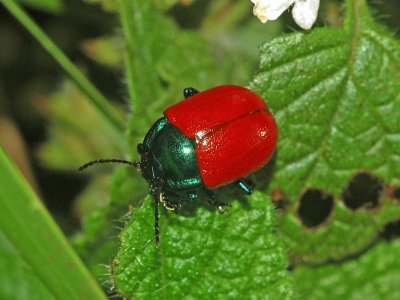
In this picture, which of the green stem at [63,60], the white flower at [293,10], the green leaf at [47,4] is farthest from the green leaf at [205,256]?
the green leaf at [47,4]

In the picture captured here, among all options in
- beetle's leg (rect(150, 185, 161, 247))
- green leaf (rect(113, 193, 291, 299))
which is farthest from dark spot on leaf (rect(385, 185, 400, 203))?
beetle's leg (rect(150, 185, 161, 247))

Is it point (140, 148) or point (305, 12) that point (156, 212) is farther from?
point (305, 12)

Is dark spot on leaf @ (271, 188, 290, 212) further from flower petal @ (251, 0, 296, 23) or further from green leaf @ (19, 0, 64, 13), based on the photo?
green leaf @ (19, 0, 64, 13)

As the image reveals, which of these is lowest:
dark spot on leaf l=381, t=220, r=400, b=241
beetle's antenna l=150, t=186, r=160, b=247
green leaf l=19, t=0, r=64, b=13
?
dark spot on leaf l=381, t=220, r=400, b=241

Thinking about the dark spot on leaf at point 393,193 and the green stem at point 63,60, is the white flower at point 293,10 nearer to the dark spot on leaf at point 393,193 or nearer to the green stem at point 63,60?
the dark spot on leaf at point 393,193

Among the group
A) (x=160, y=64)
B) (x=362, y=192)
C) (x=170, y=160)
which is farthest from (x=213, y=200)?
(x=160, y=64)
